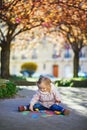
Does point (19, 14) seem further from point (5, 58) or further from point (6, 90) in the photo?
point (6, 90)

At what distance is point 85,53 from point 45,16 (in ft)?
136

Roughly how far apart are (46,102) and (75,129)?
107 inches

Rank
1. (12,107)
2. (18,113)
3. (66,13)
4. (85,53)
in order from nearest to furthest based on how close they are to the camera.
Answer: (18,113), (12,107), (66,13), (85,53)

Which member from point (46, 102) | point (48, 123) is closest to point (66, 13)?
point (46, 102)

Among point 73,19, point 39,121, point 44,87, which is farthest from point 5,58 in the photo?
point 39,121

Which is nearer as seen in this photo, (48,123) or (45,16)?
(48,123)

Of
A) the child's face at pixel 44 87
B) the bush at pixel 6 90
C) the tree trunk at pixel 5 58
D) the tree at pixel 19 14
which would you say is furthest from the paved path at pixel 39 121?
the tree trunk at pixel 5 58

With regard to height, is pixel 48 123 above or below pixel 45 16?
below

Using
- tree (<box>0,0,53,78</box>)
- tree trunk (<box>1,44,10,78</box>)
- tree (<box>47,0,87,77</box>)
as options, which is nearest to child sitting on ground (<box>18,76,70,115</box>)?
tree (<box>0,0,53,78</box>)

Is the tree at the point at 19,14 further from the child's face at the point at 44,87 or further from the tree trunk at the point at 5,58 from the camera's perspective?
the child's face at the point at 44,87

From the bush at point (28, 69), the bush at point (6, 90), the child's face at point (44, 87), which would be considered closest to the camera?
the child's face at point (44, 87)

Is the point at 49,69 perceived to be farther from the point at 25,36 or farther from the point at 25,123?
the point at 25,123

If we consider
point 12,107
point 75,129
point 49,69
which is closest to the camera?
point 75,129

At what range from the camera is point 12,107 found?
13.2 metres
